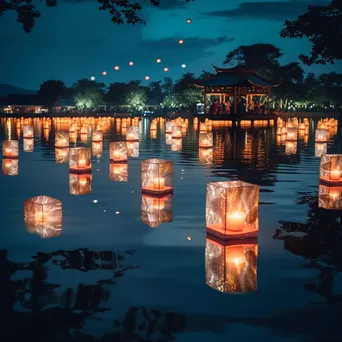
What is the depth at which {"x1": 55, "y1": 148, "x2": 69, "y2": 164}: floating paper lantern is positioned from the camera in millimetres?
15391

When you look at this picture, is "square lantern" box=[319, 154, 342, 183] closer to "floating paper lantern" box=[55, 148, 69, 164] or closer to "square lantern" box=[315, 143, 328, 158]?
"square lantern" box=[315, 143, 328, 158]

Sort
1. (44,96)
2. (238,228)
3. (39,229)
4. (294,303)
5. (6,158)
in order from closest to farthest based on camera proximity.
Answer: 1. (294,303)
2. (238,228)
3. (39,229)
4. (6,158)
5. (44,96)

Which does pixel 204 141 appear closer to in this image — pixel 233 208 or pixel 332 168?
pixel 332 168

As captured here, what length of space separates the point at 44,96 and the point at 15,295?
354ft

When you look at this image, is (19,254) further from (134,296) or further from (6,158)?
(6,158)

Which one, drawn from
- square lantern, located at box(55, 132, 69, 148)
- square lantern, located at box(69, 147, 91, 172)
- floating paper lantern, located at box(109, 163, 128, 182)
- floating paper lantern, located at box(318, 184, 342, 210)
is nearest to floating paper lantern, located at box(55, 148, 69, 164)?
square lantern, located at box(55, 132, 69, 148)

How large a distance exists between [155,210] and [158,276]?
3.23 metres

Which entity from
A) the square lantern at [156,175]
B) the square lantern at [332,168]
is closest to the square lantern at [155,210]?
the square lantern at [156,175]

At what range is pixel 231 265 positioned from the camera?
546cm

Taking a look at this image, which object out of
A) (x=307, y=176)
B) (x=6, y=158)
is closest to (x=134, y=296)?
(x=307, y=176)

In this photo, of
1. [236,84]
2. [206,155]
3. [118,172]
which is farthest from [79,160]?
[236,84]

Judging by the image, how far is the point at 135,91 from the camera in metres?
113

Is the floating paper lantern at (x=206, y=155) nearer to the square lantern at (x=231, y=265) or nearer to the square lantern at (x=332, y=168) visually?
the square lantern at (x=332, y=168)

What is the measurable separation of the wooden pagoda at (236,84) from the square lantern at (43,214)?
121ft
